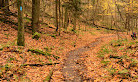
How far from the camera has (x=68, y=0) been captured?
843 inches

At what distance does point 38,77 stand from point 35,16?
9.54 metres

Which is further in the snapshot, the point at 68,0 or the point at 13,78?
the point at 68,0

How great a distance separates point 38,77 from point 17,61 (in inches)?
72.2

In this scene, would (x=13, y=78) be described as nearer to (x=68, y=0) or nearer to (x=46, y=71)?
(x=46, y=71)

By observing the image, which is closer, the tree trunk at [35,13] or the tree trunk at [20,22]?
the tree trunk at [20,22]

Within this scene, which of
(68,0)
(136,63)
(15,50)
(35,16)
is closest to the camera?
(136,63)

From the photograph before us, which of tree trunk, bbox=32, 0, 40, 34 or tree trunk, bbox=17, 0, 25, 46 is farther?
tree trunk, bbox=32, 0, 40, 34

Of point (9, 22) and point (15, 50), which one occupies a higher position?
point (9, 22)

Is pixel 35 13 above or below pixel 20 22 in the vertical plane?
above

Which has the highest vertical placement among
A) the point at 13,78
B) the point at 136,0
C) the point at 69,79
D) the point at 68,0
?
the point at 68,0

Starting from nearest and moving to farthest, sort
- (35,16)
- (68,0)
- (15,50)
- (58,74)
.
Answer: (58,74) < (15,50) < (35,16) < (68,0)

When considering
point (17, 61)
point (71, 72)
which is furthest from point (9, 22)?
point (71, 72)

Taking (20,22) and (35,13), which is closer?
(20,22)

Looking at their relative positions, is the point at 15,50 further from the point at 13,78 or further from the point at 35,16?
the point at 35,16
